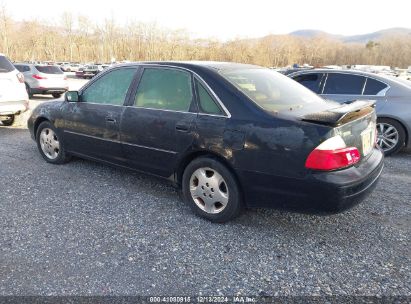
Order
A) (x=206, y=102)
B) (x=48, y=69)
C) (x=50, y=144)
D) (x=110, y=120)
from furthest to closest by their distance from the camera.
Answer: (x=48, y=69) < (x=50, y=144) < (x=110, y=120) < (x=206, y=102)

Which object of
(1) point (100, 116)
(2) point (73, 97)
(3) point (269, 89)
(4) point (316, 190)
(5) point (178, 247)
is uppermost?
(3) point (269, 89)

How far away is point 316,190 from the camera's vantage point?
2.65m

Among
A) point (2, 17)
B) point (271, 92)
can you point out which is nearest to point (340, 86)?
point (271, 92)

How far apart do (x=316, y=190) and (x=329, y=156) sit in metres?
0.29

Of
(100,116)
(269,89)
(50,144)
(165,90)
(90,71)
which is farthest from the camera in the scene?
(90,71)

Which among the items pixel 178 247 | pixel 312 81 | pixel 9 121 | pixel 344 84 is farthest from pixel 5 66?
pixel 344 84

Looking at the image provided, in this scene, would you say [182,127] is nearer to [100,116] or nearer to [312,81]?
[100,116]

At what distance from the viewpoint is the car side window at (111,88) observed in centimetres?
395

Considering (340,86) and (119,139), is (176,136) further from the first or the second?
(340,86)

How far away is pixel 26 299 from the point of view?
7.32ft

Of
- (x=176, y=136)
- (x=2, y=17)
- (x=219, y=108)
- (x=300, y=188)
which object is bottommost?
(x=300, y=188)

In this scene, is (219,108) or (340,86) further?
(340,86)

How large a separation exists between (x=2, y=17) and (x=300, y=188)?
6307cm

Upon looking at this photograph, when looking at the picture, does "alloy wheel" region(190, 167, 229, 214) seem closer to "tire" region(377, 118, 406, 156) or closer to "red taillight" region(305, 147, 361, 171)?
"red taillight" region(305, 147, 361, 171)
